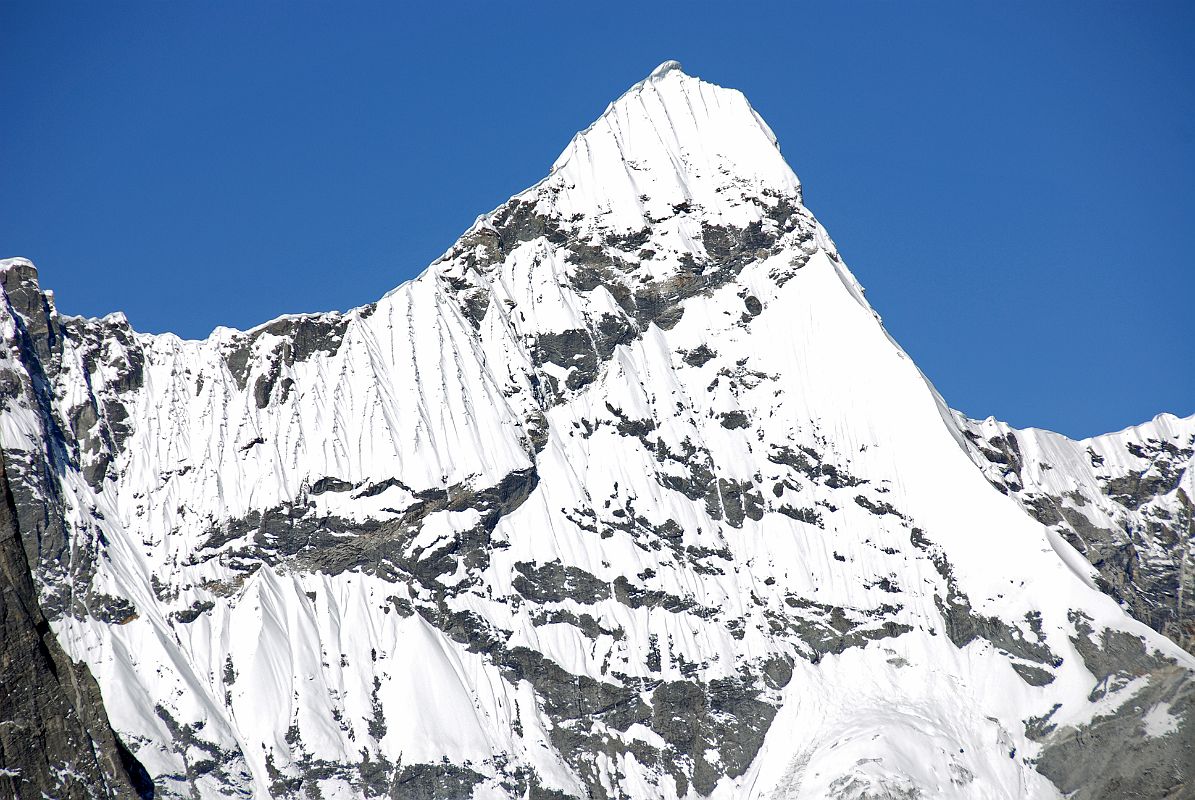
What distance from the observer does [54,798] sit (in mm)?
65625

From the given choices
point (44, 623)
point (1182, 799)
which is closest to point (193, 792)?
point (1182, 799)

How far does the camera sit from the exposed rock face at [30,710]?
6525cm

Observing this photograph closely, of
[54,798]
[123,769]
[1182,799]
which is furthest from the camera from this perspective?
[1182,799]

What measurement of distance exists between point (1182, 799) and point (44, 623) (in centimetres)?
16377

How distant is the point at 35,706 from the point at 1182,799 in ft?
541

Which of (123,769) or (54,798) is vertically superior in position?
(123,769)

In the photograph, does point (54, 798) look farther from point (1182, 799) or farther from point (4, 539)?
point (1182, 799)

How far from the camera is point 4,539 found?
6625 cm

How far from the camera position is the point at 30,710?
6612 centimetres

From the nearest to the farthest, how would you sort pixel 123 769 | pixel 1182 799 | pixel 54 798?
pixel 54 798 < pixel 123 769 < pixel 1182 799

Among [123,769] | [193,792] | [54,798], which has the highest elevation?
[193,792]

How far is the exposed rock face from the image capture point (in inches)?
2569

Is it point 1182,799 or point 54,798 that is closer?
point 54,798

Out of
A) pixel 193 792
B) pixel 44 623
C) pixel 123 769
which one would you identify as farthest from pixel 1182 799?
pixel 44 623
